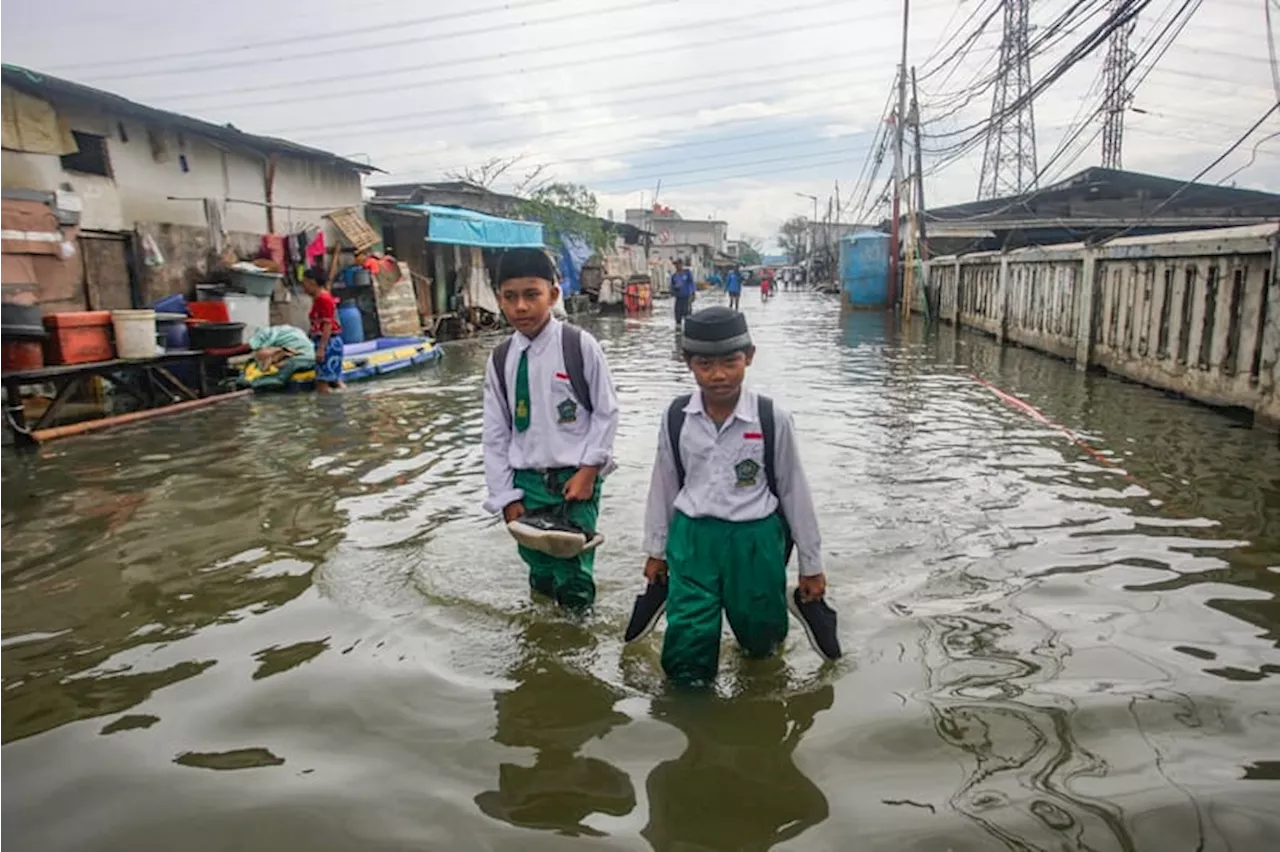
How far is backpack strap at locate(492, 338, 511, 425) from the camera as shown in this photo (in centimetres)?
401

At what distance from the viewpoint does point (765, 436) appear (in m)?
3.20

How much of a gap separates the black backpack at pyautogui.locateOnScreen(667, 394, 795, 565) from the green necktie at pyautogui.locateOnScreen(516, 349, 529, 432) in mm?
932

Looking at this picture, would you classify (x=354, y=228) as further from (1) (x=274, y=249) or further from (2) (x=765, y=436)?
(2) (x=765, y=436)

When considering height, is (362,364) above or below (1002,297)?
below

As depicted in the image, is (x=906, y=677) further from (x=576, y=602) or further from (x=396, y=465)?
(x=396, y=465)

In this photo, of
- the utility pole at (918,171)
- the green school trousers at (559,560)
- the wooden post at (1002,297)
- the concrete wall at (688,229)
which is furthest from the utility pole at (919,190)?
the concrete wall at (688,229)

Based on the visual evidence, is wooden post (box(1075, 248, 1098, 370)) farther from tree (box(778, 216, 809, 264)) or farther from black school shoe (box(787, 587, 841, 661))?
tree (box(778, 216, 809, 264))

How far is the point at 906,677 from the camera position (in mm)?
3557

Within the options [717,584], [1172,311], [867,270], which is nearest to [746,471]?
[717,584]

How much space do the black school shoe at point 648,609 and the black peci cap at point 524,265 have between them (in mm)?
1482

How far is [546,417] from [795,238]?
111m

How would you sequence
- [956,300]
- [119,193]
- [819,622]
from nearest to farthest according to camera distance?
1. [819,622]
2. [119,193]
3. [956,300]

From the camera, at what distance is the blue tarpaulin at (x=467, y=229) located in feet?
67.9

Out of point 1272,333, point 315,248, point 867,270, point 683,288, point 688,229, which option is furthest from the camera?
point 688,229
